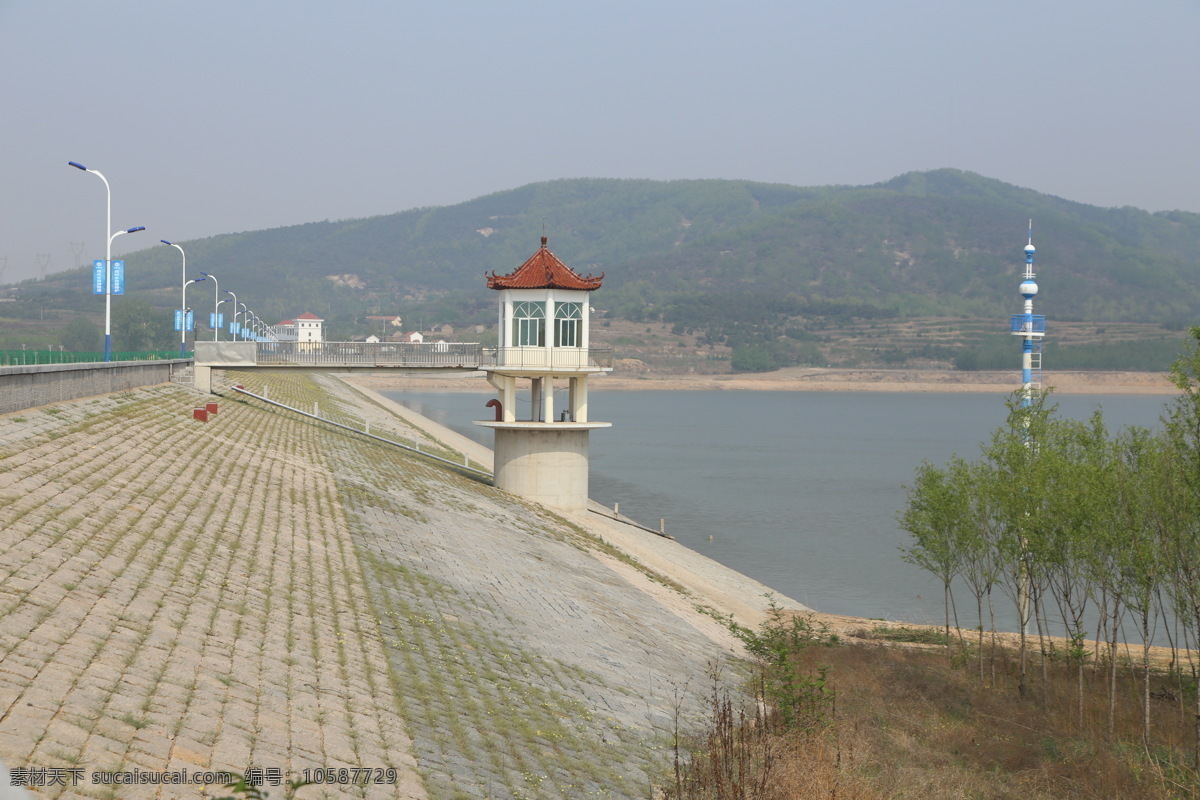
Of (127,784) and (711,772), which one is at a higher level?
(127,784)

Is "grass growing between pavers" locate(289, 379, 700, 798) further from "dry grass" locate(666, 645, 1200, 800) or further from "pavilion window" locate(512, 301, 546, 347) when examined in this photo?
"pavilion window" locate(512, 301, 546, 347)

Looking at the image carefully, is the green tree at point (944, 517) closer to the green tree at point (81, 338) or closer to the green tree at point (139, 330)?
the green tree at point (139, 330)

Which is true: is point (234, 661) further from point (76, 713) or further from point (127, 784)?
point (127, 784)

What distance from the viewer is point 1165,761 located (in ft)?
61.1

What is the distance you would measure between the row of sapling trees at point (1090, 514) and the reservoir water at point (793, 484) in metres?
8.48

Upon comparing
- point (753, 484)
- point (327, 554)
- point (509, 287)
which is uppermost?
point (509, 287)

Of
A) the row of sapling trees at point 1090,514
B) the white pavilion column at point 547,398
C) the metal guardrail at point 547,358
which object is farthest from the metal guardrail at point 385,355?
the row of sapling trees at point 1090,514

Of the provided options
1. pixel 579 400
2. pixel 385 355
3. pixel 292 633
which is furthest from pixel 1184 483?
pixel 385 355

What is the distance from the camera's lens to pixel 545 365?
4000cm

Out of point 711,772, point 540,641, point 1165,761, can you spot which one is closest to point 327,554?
point 540,641

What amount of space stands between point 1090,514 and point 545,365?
71.8 ft

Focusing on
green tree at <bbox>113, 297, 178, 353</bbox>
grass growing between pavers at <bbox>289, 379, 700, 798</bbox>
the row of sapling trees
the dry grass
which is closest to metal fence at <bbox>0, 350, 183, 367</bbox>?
grass growing between pavers at <bbox>289, 379, 700, 798</bbox>

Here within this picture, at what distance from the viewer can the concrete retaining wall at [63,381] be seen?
21522 millimetres

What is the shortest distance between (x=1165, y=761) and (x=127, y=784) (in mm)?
17731
